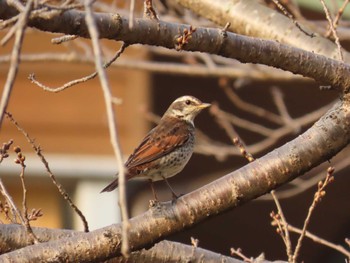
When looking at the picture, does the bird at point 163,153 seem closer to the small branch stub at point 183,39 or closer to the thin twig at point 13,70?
the small branch stub at point 183,39

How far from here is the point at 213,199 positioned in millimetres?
3908

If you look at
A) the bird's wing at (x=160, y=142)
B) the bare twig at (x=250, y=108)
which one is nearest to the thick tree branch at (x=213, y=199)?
the bird's wing at (x=160, y=142)

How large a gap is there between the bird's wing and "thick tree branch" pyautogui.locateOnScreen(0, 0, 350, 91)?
5.85 feet

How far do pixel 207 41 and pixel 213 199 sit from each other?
601 millimetres

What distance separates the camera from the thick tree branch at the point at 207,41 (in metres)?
3.37

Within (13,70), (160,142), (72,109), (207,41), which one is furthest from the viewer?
(72,109)

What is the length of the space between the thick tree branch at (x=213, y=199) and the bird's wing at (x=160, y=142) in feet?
5.46

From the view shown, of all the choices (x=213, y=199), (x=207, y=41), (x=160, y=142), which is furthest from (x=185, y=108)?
(x=207, y=41)

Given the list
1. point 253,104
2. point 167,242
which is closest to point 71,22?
point 167,242

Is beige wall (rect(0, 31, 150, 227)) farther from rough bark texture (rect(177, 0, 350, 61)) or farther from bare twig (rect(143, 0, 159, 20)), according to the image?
bare twig (rect(143, 0, 159, 20))

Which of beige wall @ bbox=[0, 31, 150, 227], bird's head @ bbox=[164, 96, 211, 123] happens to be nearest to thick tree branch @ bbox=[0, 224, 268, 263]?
bird's head @ bbox=[164, 96, 211, 123]

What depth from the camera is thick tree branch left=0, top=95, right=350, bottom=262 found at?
3760mm

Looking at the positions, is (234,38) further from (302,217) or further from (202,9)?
(302,217)

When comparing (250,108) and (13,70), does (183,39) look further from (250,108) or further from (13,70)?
(250,108)
